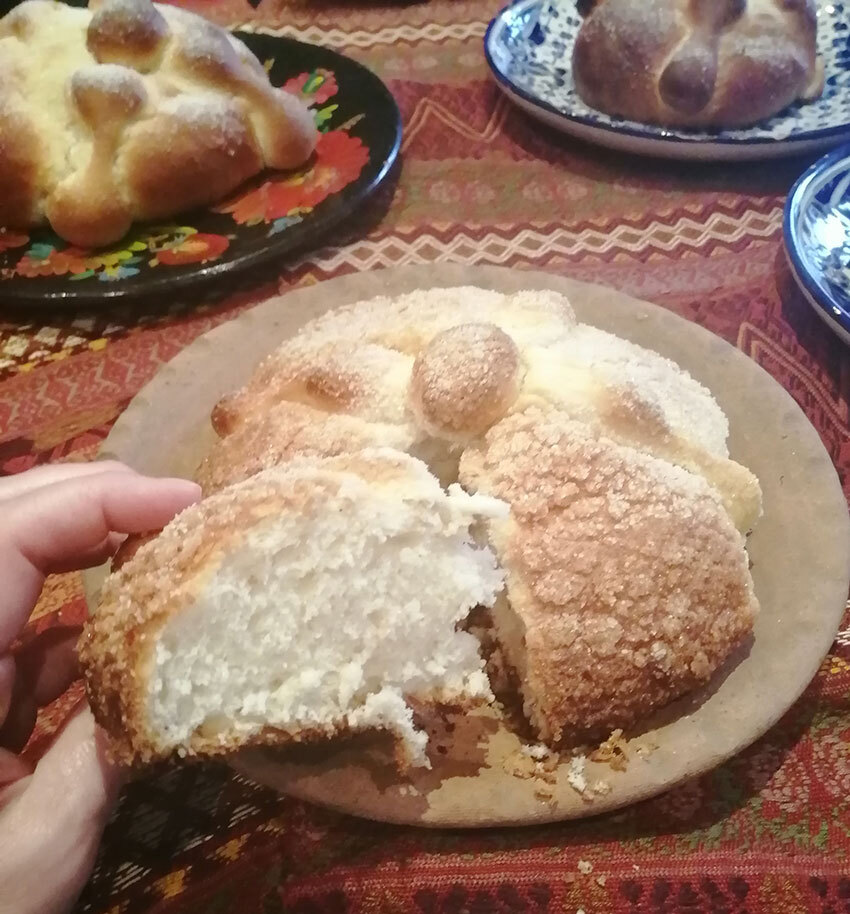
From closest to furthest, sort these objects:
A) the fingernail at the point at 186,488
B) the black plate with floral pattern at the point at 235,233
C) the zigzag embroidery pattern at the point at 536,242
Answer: the fingernail at the point at 186,488
the black plate with floral pattern at the point at 235,233
the zigzag embroidery pattern at the point at 536,242

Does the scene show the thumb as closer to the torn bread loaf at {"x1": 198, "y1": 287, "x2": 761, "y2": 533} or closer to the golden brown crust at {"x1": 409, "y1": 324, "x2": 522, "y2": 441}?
the torn bread loaf at {"x1": 198, "y1": 287, "x2": 761, "y2": 533}

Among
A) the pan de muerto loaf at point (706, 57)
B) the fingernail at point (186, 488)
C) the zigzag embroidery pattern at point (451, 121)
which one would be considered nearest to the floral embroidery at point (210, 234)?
the zigzag embroidery pattern at point (451, 121)

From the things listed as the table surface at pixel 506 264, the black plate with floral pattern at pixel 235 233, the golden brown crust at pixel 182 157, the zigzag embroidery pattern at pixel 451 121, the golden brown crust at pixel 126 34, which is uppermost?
the golden brown crust at pixel 126 34

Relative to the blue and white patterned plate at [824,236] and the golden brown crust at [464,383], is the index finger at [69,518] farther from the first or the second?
the blue and white patterned plate at [824,236]

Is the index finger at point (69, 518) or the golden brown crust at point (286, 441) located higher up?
the index finger at point (69, 518)

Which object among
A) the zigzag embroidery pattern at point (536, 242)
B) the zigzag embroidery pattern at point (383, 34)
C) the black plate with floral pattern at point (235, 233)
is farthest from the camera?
the zigzag embroidery pattern at point (383, 34)

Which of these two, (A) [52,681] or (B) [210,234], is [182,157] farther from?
(A) [52,681]

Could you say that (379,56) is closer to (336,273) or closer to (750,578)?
(336,273)

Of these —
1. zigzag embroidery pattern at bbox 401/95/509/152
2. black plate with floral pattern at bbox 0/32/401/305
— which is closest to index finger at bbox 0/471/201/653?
black plate with floral pattern at bbox 0/32/401/305
